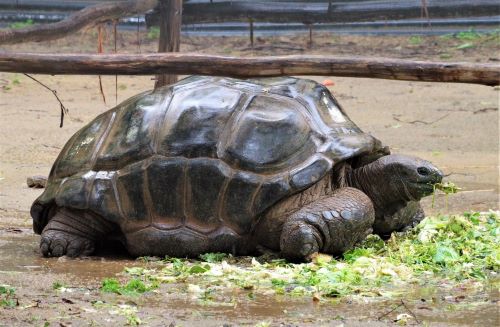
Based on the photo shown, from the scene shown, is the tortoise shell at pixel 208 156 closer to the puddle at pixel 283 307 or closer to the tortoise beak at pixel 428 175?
the tortoise beak at pixel 428 175

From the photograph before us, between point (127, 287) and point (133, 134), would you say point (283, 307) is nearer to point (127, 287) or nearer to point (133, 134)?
point (127, 287)

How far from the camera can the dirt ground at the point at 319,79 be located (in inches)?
188

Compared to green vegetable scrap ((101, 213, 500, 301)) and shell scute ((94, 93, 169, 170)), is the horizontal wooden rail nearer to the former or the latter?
shell scute ((94, 93, 169, 170))

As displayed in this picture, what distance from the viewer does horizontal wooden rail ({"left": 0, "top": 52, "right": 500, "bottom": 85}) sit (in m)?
5.92

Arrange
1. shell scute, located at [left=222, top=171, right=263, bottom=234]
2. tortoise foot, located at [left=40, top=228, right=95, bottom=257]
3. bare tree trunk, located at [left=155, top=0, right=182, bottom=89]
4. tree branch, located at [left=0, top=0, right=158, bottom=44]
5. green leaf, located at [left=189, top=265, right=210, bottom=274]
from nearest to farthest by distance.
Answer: green leaf, located at [left=189, top=265, right=210, bottom=274] < shell scute, located at [left=222, top=171, right=263, bottom=234] < tortoise foot, located at [left=40, top=228, right=95, bottom=257] < tree branch, located at [left=0, top=0, right=158, bottom=44] < bare tree trunk, located at [left=155, top=0, right=182, bottom=89]

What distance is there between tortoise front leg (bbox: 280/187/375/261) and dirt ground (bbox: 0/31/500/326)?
96 cm

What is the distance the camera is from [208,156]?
20.3 feet

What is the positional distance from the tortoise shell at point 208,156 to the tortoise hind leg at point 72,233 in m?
0.13

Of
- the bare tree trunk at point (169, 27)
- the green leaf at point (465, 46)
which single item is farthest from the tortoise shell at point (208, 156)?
the green leaf at point (465, 46)

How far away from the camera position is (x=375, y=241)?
6.61 meters

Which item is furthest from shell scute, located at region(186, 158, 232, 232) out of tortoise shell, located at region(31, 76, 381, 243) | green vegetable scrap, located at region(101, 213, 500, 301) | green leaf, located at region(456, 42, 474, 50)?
green leaf, located at region(456, 42, 474, 50)

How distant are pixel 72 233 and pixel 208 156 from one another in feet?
3.21

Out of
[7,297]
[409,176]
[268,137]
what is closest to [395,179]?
[409,176]

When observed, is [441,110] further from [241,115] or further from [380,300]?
[380,300]
